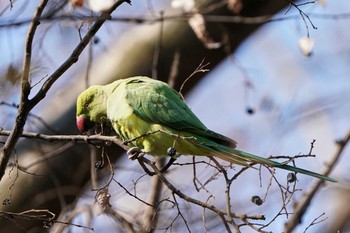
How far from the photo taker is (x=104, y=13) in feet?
9.10

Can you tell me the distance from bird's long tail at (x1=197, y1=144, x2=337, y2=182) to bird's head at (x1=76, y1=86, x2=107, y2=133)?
0.89 meters

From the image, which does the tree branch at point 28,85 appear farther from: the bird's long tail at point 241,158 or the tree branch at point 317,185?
the tree branch at point 317,185

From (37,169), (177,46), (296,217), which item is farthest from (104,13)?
(177,46)

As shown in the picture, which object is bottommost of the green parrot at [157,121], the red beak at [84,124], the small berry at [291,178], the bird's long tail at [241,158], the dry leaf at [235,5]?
the small berry at [291,178]

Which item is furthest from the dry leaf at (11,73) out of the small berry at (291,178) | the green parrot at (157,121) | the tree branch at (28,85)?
the small berry at (291,178)

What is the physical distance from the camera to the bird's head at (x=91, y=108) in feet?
12.8

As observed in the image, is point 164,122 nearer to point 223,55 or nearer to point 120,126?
point 120,126

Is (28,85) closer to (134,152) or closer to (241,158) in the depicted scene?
(134,152)

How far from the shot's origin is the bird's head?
391 cm

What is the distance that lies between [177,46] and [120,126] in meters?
2.04

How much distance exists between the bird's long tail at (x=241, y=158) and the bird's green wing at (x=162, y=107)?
0.12 m

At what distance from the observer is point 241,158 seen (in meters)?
3.10

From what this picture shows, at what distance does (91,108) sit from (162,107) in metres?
0.60

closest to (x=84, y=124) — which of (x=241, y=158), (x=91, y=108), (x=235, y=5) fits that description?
(x=91, y=108)
